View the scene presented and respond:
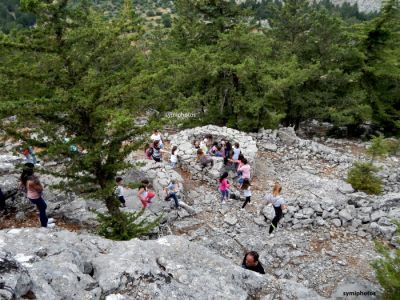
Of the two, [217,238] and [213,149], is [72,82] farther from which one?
[213,149]

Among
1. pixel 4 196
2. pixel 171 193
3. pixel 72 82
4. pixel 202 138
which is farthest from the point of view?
pixel 202 138

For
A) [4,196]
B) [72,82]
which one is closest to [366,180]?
[72,82]

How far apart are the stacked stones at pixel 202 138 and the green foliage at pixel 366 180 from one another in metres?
4.43

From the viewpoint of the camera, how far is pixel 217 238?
39.7ft

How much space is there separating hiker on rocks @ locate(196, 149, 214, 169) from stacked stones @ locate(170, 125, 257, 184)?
0.59ft

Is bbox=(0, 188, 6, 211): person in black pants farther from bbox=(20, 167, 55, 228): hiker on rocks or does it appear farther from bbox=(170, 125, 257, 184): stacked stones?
bbox=(170, 125, 257, 184): stacked stones

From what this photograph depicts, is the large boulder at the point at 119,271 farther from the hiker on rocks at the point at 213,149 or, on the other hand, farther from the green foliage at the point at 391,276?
the hiker on rocks at the point at 213,149

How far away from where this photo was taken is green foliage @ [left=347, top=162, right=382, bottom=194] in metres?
15.4

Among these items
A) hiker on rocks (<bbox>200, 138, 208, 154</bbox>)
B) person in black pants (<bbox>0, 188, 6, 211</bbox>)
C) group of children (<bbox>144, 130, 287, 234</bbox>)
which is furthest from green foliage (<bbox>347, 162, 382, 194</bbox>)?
person in black pants (<bbox>0, 188, 6, 211</bbox>)

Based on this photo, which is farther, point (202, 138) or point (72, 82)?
point (202, 138)

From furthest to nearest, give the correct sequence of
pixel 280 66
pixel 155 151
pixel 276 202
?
pixel 280 66, pixel 155 151, pixel 276 202

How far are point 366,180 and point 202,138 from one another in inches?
306

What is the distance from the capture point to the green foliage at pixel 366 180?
15.4 metres

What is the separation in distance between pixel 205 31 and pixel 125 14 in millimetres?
14079
